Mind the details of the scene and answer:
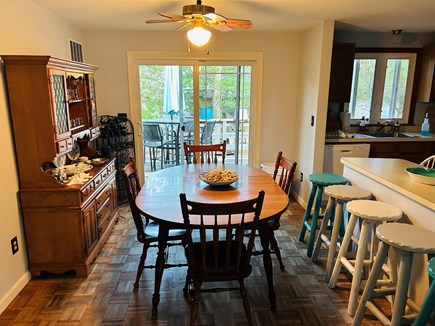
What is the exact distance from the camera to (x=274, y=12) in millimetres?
3229

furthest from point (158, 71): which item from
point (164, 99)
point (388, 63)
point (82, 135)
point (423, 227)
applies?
point (423, 227)

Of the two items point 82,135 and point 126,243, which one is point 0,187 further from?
point 126,243

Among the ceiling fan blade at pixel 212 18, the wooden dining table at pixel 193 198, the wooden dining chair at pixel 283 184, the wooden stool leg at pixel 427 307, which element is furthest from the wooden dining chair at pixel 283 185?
the ceiling fan blade at pixel 212 18

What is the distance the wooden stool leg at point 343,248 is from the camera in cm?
236

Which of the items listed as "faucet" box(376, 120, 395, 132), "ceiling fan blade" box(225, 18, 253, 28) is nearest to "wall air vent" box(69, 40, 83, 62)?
"ceiling fan blade" box(225, 18, 253, 28)

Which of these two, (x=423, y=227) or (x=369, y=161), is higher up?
(x=369, y=161)

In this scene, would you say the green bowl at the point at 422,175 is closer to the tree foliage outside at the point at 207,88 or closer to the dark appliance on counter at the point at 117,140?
the tree foliage outside at the point at 207,88

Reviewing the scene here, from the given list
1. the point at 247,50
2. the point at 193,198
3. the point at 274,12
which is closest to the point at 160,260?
the point at 193,198

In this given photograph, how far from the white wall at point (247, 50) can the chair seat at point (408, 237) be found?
2.93m

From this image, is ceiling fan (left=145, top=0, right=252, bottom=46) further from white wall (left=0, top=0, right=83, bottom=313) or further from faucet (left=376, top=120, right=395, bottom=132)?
faucet (left=376, top=120, right=395, bottom=132)

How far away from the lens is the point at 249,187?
8.61ft

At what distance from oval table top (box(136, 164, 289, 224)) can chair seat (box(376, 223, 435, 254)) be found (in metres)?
0.63

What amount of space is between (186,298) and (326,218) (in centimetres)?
135

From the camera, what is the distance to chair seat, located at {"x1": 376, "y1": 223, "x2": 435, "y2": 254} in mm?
1714
